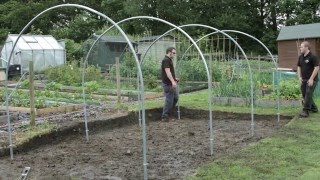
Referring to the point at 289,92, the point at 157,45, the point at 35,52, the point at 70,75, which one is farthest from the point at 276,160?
the point at 35,52

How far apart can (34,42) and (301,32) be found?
1543 cm

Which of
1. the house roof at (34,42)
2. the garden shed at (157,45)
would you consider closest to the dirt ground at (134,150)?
the garden shed at (157,45)

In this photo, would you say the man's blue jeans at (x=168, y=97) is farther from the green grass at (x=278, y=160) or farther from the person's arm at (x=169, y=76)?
the green grass at (x=278, y=160)

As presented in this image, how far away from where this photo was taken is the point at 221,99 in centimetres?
1142

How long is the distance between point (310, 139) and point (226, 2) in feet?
103

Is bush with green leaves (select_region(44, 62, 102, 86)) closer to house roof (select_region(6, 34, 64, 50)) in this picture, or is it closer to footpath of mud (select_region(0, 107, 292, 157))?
house roof (select_region(6, 34, 64, 50))

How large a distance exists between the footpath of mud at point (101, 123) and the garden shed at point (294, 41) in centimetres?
1512

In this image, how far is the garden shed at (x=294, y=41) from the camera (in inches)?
940

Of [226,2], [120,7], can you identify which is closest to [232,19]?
[226,2]

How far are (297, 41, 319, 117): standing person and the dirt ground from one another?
556mm

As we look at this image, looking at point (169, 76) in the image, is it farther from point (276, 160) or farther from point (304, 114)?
point (276, 160)

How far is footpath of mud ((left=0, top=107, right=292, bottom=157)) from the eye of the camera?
23.7 feet

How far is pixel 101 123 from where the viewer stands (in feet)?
29.4

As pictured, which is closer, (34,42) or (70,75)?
(70,75)
